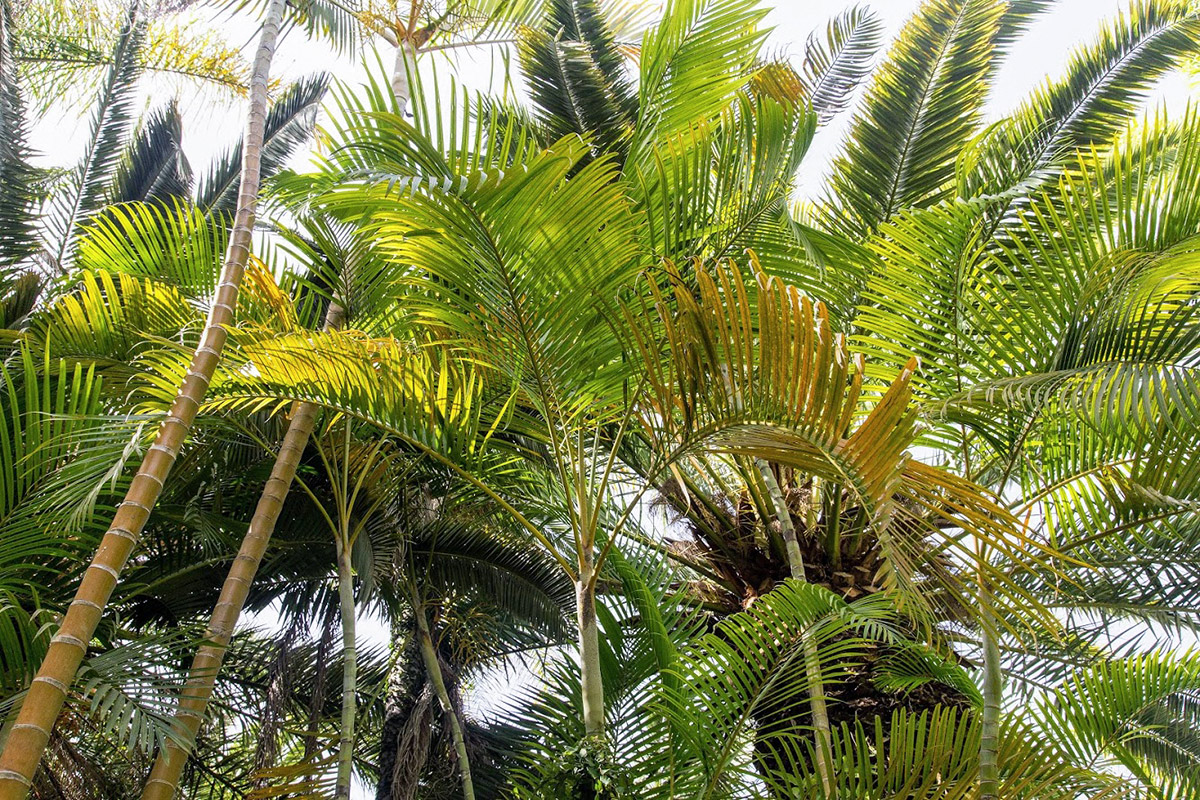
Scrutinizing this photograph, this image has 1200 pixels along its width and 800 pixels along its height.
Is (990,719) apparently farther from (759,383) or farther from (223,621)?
(223,621)

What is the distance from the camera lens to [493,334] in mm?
3242

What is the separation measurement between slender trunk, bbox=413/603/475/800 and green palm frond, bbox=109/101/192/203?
336 centimetres

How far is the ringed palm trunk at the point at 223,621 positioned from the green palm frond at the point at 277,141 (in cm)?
353

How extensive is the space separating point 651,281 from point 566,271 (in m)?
0.50

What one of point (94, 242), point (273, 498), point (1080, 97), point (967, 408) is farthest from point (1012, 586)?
point (94, 242)

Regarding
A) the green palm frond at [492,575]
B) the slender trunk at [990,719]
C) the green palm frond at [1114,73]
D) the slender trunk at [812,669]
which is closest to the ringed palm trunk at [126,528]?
the slender trunk at [812,669]

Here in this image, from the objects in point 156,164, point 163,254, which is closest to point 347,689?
point 163,254

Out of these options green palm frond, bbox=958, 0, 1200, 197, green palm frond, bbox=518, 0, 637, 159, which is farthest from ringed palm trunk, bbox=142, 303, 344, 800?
green palm frond, bbox=958, 0, 1200, 197

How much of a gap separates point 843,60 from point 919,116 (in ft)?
3.34

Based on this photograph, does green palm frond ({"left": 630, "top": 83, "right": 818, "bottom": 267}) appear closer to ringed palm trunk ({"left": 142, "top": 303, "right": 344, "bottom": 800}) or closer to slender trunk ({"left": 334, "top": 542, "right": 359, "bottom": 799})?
ringed palm trunk ({"left": 142, "top": 303, "right": 344, "bottom": 800})

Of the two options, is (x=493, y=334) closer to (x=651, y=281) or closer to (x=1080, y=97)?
(x=651, y=281)

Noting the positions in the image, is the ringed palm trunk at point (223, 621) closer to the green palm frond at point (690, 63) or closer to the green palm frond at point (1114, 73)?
the green palm frond at point (690, 63)

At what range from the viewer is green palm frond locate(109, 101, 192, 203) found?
654cm

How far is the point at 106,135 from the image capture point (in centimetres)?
650
